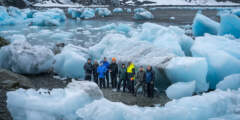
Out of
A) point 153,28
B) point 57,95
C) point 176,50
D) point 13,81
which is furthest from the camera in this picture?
point 153,28

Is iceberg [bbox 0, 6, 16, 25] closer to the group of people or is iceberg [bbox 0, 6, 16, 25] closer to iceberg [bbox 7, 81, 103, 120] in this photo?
the group of people

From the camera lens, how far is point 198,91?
707 centimetres

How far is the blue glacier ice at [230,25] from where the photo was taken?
11211 mm

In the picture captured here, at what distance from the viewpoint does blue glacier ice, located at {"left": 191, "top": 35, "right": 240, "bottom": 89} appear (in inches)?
270

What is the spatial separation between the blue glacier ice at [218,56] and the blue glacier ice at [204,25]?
578 cm

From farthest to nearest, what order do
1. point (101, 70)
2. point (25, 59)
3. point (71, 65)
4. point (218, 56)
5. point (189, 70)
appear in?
point (25, 59), point (71, 65), point (101, 70), point (218, 56), point (189, 70)

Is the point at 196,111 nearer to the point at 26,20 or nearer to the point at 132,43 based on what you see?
the point at 132,43

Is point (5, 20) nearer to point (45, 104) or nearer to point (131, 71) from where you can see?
point (131, 71)

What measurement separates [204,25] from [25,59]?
421 inches

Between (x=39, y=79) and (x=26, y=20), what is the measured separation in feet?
81.0

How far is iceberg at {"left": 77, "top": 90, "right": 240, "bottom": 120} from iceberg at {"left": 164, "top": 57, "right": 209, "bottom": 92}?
281 centimetres

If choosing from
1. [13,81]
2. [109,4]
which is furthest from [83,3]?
[13,81]

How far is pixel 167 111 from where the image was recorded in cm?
349

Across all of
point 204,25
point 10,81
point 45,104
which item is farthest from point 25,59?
point 204,25
